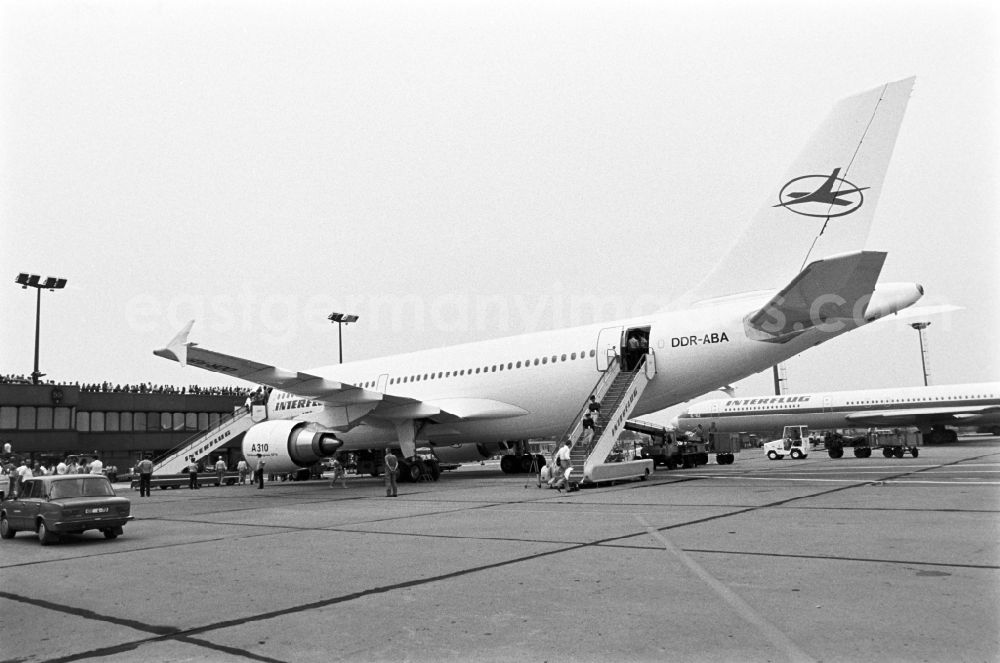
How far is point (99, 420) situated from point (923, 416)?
51.7 meters

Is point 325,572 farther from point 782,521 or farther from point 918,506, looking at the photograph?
point 918,506

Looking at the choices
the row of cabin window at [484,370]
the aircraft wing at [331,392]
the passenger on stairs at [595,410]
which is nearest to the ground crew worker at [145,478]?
the aircraft wing at [331,392]

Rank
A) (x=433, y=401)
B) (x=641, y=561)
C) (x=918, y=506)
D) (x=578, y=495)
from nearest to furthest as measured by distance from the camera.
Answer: (x=641, y=561) < (x=918, y=506) < (x=578, y=495) < (x=433, y=401)

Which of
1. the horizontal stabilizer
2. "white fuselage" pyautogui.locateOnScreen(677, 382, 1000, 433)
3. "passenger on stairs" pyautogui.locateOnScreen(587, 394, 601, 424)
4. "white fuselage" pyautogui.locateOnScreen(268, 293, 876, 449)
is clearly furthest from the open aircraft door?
"white fuselage" pyautogui.locateOnScreen(677, 382, 1000, 433)

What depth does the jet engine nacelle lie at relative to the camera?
74.5 feet

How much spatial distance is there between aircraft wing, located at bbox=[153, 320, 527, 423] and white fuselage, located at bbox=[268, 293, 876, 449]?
294 millimetres

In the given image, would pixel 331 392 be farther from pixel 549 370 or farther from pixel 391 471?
pixel 549 370

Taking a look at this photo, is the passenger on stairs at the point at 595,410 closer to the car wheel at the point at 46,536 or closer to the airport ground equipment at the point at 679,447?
the airport ground equipment at the point at 679,447

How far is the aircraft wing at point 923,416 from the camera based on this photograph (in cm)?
4622

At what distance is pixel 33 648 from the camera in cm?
525

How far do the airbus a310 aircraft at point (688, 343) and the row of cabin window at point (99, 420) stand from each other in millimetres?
21909

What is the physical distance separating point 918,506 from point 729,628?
25.4 ft

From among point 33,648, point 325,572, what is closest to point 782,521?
point 325,572

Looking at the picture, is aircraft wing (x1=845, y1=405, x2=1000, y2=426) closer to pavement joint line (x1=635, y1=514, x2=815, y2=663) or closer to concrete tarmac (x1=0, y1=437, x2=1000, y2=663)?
concrete tarmac (x1=0, y1=437, x2=1000, y2=663)
